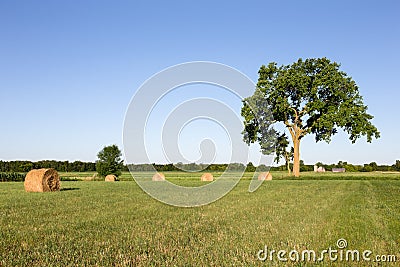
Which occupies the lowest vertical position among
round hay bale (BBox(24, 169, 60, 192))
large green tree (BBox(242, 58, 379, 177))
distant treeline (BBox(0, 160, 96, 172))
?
distant treeline (BBox(0, 160, 96, 172))

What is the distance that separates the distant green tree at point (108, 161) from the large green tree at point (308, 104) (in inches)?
816

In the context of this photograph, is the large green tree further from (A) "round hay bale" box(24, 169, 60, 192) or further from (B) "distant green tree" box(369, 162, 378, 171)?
(B) "distant green tree" box(369, 162, 378, 171)

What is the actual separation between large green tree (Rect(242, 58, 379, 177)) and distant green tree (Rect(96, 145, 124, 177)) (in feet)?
68.0

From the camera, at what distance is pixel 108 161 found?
5538 cm

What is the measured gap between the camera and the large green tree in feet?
136

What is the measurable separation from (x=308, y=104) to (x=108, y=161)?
1125 inches

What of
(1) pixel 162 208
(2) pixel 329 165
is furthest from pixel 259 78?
(2) pixel 329 165

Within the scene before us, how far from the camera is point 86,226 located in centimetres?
964

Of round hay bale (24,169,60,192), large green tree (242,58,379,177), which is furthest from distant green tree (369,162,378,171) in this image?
round hay bale (24,169,60,192)

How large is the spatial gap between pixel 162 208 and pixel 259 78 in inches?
1406

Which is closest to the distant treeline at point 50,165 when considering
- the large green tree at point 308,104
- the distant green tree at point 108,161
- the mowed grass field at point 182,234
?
the distant green tree at point 108,161

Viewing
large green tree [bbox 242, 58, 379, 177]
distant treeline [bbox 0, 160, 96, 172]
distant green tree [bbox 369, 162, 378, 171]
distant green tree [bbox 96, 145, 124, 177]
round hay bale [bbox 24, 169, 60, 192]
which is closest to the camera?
round hay bale [bbox 24, 169, 60, 192]

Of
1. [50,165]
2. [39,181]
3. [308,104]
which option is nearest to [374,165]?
[308,104]

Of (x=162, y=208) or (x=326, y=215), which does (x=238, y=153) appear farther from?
(x=326, y=215)
